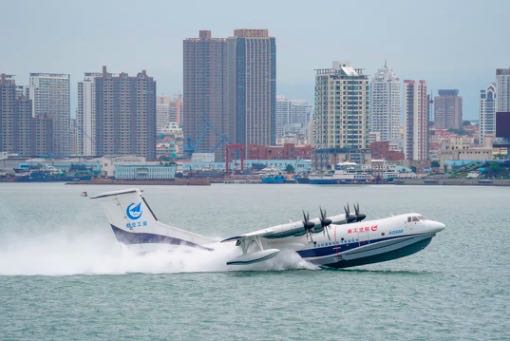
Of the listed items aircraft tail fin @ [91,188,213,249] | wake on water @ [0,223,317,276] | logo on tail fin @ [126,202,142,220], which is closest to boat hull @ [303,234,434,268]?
wake on water @ [0,223,317,276]

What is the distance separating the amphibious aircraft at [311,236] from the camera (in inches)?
2259

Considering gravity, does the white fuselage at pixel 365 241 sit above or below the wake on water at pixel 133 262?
above

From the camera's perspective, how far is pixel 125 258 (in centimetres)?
5969

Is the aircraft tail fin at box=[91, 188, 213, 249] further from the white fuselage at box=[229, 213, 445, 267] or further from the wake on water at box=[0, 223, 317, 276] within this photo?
the white fuselage at box=[229, 213, 445, 267]

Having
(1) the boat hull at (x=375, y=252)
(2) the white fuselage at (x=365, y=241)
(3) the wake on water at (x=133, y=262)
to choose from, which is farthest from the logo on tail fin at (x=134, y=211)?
(1) the boat hull at (x=375, y=252)

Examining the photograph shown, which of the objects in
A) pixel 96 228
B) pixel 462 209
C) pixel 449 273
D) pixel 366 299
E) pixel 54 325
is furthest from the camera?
pixel 462 209

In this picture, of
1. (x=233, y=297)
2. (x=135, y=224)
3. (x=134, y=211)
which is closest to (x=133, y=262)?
(x=135, y=224)

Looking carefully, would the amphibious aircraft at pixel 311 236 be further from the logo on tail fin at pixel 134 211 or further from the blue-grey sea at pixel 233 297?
the blue-grey sea at pixel 233 297

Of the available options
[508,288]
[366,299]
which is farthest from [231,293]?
[508,288]

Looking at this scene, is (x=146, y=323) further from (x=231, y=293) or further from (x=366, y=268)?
(x=366, y=268)

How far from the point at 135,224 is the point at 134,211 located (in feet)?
2.20

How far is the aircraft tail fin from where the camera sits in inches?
2317

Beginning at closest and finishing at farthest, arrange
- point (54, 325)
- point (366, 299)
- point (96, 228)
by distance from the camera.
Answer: point (54, 325)
point (366, 299)
point (96, 228)

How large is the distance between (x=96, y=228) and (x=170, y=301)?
171 ft
